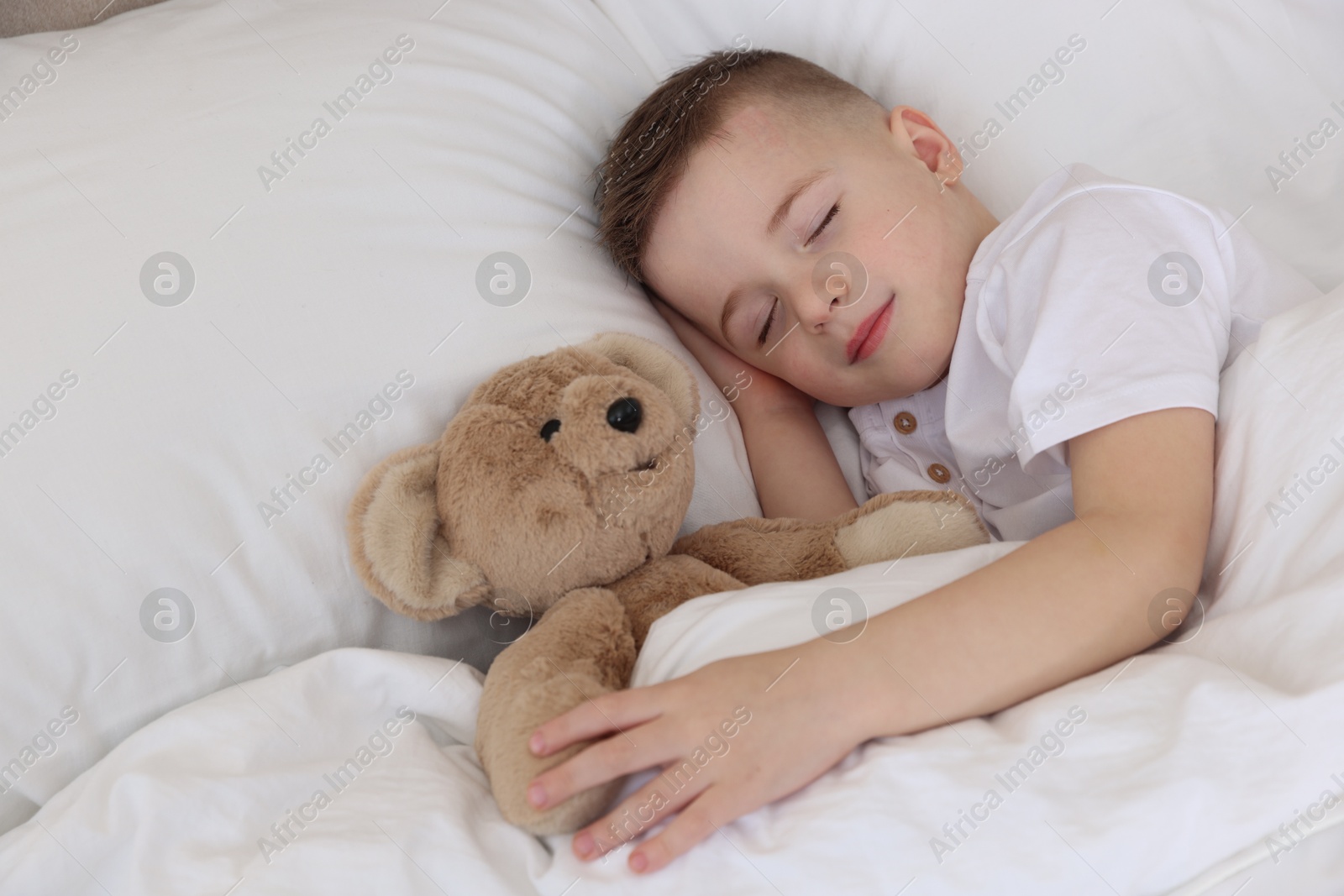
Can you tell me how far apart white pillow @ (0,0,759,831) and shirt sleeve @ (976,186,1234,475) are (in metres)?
0.35

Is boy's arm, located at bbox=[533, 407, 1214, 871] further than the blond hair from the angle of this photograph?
No

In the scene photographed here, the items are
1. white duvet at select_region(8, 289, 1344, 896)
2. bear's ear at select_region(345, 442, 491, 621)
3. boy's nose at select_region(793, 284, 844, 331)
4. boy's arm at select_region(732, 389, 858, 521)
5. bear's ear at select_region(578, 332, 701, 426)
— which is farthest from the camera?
boy's arm at select_region(732, 389, 858, 521)

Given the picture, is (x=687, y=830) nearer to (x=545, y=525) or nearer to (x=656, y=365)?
(x=545, y=525)

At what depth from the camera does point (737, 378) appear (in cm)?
125

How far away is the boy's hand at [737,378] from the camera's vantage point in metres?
1.25

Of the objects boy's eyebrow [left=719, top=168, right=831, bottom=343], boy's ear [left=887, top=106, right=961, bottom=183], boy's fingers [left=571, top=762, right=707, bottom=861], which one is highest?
boy's ear [left=887, top=106, right=961, bottom=183]

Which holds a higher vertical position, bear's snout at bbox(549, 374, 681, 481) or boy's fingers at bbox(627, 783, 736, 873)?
bear's snout at bbox(549, 374, 681, 481)

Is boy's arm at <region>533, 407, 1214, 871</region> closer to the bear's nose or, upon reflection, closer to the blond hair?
the bear's nose

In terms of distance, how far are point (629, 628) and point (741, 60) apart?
0.78 metres

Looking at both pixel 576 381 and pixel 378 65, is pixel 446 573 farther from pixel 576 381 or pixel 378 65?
pixel 378 65

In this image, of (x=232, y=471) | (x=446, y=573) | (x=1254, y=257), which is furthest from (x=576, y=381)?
(x=1254, y=257)

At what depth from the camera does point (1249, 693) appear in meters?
0.60

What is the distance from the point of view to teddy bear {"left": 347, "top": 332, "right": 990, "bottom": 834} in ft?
2.48

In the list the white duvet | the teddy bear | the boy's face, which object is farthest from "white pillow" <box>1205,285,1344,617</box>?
the teddy bear
